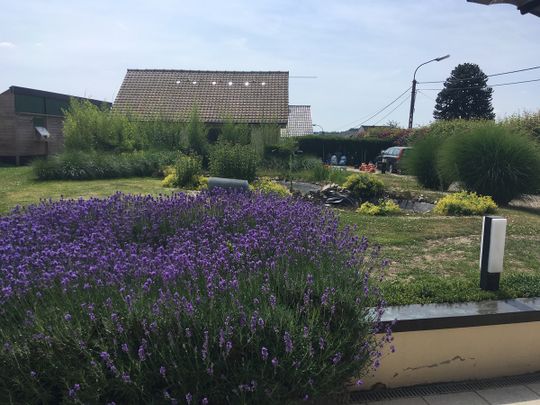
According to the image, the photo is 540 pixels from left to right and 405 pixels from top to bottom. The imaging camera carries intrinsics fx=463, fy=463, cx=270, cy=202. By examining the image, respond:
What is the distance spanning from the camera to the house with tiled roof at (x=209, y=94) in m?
30.1

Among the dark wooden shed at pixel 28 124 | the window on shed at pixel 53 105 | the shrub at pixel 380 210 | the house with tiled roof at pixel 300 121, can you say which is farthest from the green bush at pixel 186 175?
the house with tiled roof at pixel 300 121

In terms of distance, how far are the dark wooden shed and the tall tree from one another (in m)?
42.9

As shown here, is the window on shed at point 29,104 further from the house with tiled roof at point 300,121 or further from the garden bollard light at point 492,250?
the garden bollard light at point 492,250

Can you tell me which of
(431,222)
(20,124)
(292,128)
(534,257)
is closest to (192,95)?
(20,124)

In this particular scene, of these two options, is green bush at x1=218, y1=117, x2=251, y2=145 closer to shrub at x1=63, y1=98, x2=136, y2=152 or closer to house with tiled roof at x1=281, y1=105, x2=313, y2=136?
shrub at x1=63, y1=98, x2=136, y2=152

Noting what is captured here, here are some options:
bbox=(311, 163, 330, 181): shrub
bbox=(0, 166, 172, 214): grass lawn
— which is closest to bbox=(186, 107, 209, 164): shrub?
bbox=(311, 163, 330, 181): shrub

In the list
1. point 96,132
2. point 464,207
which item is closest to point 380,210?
point 464,207

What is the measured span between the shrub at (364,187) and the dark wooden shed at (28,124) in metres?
15.7

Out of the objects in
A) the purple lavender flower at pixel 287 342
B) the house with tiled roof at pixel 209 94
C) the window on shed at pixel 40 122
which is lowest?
the purple lavender flower at pixel 287 342

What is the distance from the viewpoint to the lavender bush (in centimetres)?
224

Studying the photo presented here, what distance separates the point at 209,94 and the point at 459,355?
1205 inches

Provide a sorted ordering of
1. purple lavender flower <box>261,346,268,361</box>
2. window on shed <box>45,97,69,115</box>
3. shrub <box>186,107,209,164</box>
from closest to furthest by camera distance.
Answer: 1. purple lavender flower <box>261,346,268,361</box>
2. shrub <box>186,107,209,164</box>
3. window on shed <box>45,97,69,115</box>

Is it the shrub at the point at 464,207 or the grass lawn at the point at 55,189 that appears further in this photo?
the grass lawn at the point at 55,189

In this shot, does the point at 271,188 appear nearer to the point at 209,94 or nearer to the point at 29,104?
the point at 29,104
